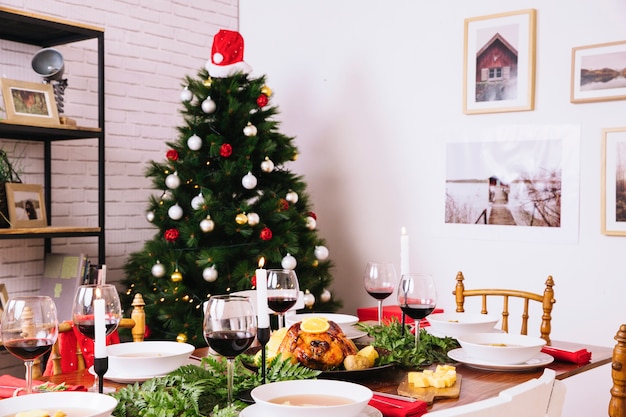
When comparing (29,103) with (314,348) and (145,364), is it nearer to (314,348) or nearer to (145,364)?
(145,364)

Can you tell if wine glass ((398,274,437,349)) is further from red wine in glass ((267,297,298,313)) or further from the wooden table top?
red wine in glass ((267,297,298,313))

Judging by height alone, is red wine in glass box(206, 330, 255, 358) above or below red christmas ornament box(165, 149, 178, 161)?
below

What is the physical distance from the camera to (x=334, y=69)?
426 centimetres

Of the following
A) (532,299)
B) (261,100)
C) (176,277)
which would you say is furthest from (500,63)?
(176,277)

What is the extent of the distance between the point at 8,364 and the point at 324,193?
194cm

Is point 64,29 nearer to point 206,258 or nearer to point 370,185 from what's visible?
point 206,258

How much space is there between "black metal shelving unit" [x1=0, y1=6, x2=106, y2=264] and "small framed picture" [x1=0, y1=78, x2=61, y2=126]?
0.18 feet

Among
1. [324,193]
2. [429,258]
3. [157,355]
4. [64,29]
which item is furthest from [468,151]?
[157,355]

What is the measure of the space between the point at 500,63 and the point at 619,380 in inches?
83.2

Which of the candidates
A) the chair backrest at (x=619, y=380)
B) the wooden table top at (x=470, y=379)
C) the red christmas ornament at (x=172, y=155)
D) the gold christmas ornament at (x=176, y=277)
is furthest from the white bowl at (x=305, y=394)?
the red christmas ornament at (x=172, y=155)

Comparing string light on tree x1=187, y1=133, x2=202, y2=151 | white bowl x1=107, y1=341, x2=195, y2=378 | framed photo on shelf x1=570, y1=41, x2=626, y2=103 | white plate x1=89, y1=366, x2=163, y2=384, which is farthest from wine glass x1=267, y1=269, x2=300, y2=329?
framed photo on shelf x1=570, y1=41, x2=626, y2=103

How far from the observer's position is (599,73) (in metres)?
3.26

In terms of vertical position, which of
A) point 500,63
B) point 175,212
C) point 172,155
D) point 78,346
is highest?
point 500,63

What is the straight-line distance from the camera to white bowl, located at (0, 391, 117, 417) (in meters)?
1.30
